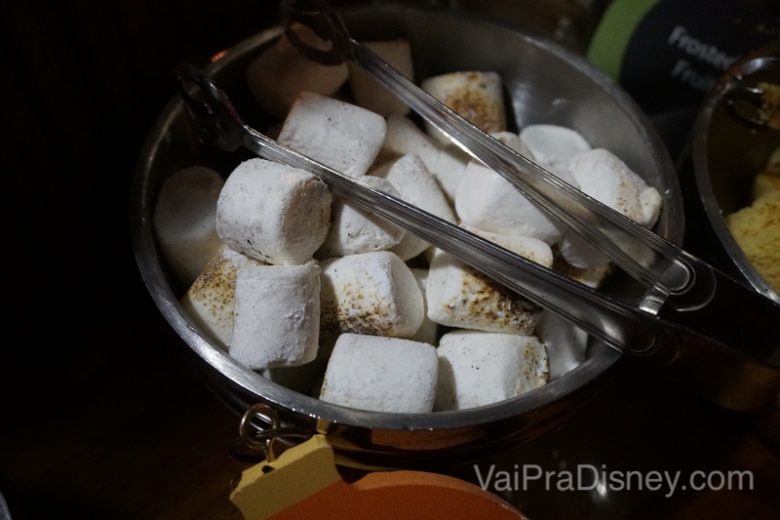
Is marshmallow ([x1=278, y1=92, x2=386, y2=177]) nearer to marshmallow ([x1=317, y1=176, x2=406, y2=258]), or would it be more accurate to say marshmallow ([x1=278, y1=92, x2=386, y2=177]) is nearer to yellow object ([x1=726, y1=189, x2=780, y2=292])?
marshmallow ([x1=317, y1=176, x2=406, y2=258])

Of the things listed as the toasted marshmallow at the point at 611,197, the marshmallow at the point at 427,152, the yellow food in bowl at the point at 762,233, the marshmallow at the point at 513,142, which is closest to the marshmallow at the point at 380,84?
the marshmallow at the point at 427,152

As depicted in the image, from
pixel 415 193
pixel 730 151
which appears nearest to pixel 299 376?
pixel 415 193

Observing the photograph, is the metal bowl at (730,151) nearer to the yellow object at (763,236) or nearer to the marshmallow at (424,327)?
the yellow object at (763,236)

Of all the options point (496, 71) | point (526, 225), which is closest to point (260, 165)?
point (526, 225)

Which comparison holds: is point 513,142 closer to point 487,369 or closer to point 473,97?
point 473,97

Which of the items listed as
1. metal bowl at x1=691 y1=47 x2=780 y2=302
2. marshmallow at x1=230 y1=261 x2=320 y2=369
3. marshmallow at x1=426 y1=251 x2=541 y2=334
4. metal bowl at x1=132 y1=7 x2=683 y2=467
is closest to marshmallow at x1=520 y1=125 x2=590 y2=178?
metal bowl at x1=132 y1=7 x2=683 y2=467

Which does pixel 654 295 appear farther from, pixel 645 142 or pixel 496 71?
pixel 496 71
